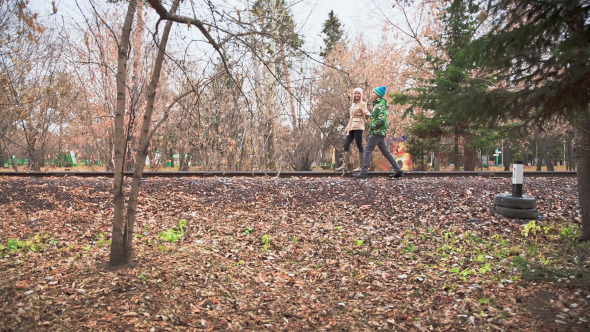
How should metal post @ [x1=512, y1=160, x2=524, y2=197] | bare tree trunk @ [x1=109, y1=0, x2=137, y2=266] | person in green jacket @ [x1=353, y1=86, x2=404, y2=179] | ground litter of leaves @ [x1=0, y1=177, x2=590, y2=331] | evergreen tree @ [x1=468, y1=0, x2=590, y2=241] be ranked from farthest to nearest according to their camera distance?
1. person in green jacket @ [x1=353, y1=86, x2=404, y2=179]
2. metal post @ [x1=512, y1=160, x2=524, y2=197]
3. bare tree trunk @ [x1=109, y1=0, x2=137, y2=266]
4. ground litter of leaves @ [x1=0, y1=177, x2=590, y2=331]
5. evergreen tree @ [x1=468, y1=0, x2=590, y2=241]

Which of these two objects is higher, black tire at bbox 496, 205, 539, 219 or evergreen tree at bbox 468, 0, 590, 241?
evergreen tree at bbox 468, 0, 590, 241

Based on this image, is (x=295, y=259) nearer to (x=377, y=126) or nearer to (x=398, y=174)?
(x=377, y=126)

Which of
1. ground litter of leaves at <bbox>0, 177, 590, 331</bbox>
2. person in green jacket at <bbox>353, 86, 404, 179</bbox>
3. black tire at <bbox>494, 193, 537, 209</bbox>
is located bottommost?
ground litter of leaves at <bbox>0, 177, 590, 331</bbox>

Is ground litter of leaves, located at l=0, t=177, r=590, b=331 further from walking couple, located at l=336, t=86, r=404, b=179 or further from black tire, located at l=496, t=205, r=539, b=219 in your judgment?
walking couple, located at l=336, t=86, r=404, b=179

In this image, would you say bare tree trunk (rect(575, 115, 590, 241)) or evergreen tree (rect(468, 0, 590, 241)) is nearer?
evergreen tree (rect(468, 0, 590, 241))

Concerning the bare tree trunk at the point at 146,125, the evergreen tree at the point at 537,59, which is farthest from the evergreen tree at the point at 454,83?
the bare tree trunk at the point at 146,125

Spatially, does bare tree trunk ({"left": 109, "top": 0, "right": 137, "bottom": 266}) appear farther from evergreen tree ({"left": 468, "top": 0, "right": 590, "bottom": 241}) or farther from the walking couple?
the walking couple

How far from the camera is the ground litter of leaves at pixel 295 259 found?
3.51 metres

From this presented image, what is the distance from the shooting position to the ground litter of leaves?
3.51 metres

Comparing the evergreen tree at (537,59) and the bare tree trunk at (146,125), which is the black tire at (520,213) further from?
the bare tree trunk at (146,125)

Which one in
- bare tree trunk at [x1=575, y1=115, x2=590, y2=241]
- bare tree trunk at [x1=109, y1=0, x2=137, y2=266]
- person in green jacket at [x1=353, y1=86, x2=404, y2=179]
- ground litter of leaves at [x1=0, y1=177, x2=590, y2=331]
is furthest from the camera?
person in green jacket at [x1=353, y1=86, x2=404, y2=179]

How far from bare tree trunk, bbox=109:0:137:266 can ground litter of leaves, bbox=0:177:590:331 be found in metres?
0.22

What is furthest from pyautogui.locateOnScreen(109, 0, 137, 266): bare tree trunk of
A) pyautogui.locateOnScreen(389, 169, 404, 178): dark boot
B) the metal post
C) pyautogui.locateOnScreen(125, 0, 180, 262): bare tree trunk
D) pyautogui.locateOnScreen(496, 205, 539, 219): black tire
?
pyautogui.locateOnScreen(389, 169, 404, 178): dark boot

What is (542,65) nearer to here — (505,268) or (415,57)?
(505,268)
